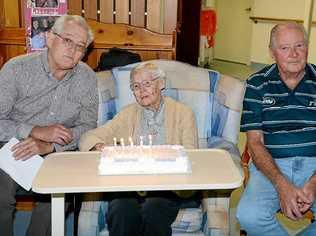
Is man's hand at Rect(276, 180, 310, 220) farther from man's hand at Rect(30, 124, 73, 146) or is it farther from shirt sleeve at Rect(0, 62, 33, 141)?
shirt sleeve at Rect(0, 62, 33, 141)

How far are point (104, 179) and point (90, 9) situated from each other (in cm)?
190

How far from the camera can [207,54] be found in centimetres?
810

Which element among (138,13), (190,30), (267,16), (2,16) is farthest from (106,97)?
(267,16)

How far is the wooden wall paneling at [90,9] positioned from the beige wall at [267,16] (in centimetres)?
408

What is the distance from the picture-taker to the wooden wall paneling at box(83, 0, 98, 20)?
3121mm

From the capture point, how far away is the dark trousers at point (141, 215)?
1821mm

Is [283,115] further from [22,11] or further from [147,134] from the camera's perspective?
[22,11]

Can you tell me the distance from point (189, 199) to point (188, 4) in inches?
151

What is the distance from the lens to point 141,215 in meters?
1.88

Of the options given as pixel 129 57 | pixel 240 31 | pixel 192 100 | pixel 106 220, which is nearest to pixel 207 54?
pixel 240 31

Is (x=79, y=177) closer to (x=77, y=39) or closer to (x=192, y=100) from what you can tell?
(x=77, y=39)

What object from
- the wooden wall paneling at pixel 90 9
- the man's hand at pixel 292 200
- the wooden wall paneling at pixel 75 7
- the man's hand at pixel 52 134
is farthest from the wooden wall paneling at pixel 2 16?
the man's hand at pixel 292 200

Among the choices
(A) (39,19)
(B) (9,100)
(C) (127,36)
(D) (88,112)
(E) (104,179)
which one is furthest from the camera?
(C) (127,36)

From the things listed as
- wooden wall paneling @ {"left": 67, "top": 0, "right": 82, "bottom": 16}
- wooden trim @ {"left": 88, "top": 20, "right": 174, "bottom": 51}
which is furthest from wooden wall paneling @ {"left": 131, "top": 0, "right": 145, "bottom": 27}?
wooden wall paneling @ {"left": 67, "top": 0, "right": 82, "bottom": 16}
